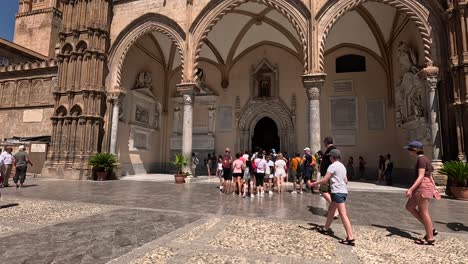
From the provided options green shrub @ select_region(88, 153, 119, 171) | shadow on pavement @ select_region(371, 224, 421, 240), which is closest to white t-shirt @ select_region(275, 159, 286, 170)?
shadow on pavement @ select_region(371, 224, 421, 240)

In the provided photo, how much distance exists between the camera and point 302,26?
37.2 ft

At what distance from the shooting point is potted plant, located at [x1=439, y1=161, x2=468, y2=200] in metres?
7.88

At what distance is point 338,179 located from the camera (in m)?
3.82

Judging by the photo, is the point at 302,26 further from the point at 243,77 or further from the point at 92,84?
the point at 92,84

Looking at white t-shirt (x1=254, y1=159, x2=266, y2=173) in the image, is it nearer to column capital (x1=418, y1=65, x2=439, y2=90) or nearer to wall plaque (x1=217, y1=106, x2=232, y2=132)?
column capital (x1=418, y1=65, x2=439, y2=90)

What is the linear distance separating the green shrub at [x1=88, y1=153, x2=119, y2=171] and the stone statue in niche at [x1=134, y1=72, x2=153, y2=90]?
4718 mm

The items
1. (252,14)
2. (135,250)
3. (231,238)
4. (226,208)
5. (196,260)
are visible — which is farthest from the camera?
(252,14)

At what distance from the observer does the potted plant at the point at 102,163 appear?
498 inches

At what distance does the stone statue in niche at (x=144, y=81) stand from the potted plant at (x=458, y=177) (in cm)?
1482

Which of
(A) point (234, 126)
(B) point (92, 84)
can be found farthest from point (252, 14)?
(B) point (92, 84)

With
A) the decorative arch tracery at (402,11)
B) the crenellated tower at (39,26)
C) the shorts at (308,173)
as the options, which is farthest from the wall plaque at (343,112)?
the crenellated tower at (39,26)

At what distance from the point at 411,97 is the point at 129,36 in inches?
544

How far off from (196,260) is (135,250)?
0.81 meters

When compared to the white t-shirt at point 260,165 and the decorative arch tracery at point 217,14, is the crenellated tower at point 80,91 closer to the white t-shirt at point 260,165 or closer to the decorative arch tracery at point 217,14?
the decorative arch tracery at point 217,14
